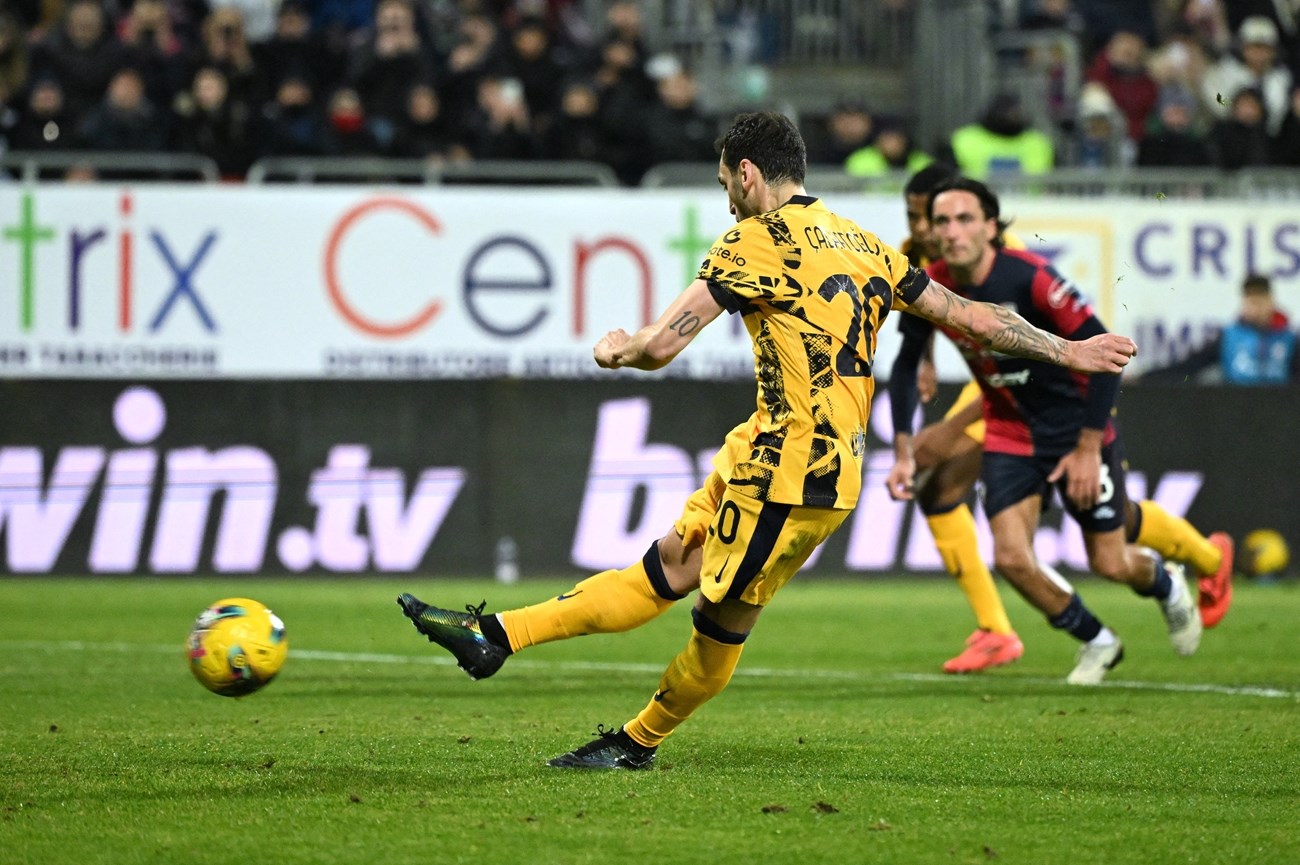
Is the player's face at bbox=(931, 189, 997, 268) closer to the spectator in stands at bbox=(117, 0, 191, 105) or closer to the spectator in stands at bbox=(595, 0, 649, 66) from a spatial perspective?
the spectator in stands at bbox=(595, 0, 649, 66)

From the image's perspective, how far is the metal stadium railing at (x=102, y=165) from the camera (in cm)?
1658

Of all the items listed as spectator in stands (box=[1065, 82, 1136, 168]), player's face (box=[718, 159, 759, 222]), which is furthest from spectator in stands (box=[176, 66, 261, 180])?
player's face (box=[718, 159, 759, 222])

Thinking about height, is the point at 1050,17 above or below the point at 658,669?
above

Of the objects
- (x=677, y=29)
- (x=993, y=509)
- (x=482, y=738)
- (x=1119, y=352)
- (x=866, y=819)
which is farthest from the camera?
(x=677, y=29)

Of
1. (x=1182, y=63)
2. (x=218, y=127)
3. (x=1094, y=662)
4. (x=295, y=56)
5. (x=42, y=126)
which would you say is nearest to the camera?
(x=1094, y=662)

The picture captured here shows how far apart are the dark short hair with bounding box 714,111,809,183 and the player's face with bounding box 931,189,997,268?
280 centimetres

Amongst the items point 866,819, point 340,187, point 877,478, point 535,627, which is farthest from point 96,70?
point 866,819

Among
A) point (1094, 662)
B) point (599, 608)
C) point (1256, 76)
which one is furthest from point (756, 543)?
point (1256, 76)

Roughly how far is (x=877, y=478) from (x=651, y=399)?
1.78 metres

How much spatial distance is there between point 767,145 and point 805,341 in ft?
2.04

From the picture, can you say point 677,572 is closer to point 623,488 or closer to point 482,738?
point 482,738

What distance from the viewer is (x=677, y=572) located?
6773 millimetres

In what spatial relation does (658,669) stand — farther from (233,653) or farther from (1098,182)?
(1098,182)

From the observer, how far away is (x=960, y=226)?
891 cm
